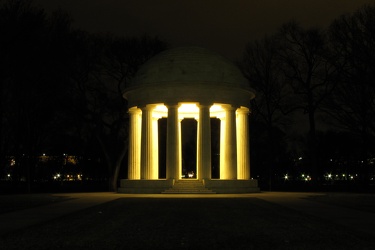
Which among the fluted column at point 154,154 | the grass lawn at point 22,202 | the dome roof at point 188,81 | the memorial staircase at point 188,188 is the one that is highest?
the dome roof at point 188,81

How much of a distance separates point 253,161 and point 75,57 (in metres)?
42.0

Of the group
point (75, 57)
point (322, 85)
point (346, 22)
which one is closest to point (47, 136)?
point (75, 57)

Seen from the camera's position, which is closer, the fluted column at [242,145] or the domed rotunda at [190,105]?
the domed rotunda at [190,105]

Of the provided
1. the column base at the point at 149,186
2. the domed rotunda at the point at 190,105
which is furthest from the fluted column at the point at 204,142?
the column base at the point at 149,186

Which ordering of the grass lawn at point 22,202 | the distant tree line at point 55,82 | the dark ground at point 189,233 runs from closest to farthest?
the dark ground at point 189,233 < the grass lawn at point 22,202 < the distant tree line at point 55,82

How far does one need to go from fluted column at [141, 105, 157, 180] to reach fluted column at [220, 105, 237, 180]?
8502 mm

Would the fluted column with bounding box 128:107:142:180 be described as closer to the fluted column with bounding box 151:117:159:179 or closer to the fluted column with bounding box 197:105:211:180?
the fluted column with bounding box 151:117:159:179

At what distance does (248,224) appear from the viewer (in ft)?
76.7

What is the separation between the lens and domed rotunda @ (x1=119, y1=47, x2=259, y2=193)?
58281mm

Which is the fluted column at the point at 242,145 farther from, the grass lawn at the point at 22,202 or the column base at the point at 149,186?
the grass lawn at the point at 22,202

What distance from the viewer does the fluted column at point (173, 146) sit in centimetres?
5850

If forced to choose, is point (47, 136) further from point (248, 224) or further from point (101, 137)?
point (248, 224)

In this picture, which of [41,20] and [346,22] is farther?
[346,22]

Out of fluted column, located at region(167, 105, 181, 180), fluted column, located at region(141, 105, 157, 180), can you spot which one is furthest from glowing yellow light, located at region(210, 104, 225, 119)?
fluted column, located at region(141, 105, 157, 180)
